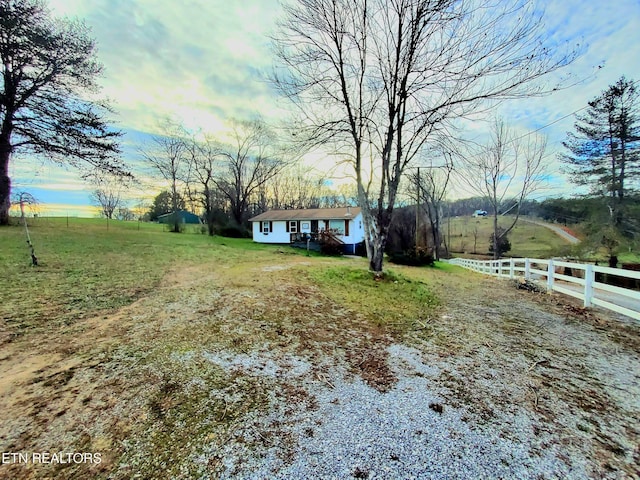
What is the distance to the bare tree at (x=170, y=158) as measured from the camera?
97.6 ft

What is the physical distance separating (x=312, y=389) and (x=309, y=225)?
75.5 ft

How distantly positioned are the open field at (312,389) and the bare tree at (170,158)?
27.9 metres

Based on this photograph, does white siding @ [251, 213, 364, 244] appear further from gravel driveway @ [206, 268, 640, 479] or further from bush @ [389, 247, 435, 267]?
gravel driveway @ [206, 268, 640, 479]

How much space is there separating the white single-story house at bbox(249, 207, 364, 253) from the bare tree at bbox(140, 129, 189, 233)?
993 centimetres

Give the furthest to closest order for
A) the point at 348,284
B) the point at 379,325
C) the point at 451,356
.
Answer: the point at 348,284 → the point at 379,325 → the point at 451,356

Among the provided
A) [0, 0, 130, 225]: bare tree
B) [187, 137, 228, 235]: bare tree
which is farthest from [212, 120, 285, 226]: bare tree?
[0, 0, 130, 225]: bare tree

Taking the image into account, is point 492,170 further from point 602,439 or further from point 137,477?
point 137,477

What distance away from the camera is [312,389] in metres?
2.80

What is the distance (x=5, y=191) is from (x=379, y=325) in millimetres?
22374

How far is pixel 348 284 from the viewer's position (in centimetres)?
754

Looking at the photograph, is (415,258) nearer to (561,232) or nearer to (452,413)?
(452,413)

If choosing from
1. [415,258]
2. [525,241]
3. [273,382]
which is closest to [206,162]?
[415,258]

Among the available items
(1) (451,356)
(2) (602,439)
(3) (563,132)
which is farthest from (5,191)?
(3) (563,132)

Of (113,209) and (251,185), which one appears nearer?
(251,185)
